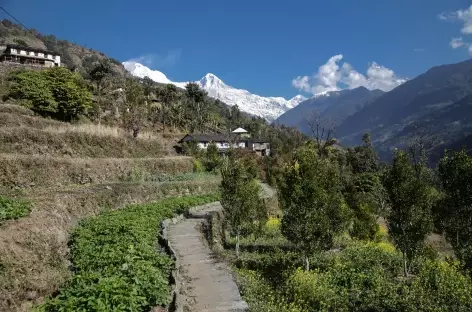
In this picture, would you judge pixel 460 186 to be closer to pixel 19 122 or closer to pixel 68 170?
pixel 68 170

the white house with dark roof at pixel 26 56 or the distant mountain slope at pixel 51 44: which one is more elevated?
the distant mountain slope at pixel 51 44

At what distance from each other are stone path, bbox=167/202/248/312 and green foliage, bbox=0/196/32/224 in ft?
21.9

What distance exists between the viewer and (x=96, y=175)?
31.6m

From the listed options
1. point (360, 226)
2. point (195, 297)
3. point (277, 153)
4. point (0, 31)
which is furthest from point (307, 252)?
point (0, 31)

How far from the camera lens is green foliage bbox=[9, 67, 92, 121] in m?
43.2

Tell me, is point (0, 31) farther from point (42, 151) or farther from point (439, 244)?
point (439, 244)

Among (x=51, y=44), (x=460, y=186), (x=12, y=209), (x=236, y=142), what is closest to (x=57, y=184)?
(x=12, y=209)

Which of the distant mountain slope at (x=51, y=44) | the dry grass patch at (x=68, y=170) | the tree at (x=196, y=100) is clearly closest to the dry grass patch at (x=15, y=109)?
the dry grass patch at (x=68, y=170)

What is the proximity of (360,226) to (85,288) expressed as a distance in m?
32.4

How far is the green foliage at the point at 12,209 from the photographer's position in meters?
14.0

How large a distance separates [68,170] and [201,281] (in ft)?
61.9

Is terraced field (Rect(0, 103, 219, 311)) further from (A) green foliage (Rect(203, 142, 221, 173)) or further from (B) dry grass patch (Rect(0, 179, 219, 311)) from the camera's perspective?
(A) green foliage (Rect(203, 142, 221, 173))

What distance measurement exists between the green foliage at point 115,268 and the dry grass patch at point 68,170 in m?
6.92

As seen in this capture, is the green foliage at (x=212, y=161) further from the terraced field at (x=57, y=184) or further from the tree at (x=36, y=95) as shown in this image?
the tree at (x=36, y=95)
